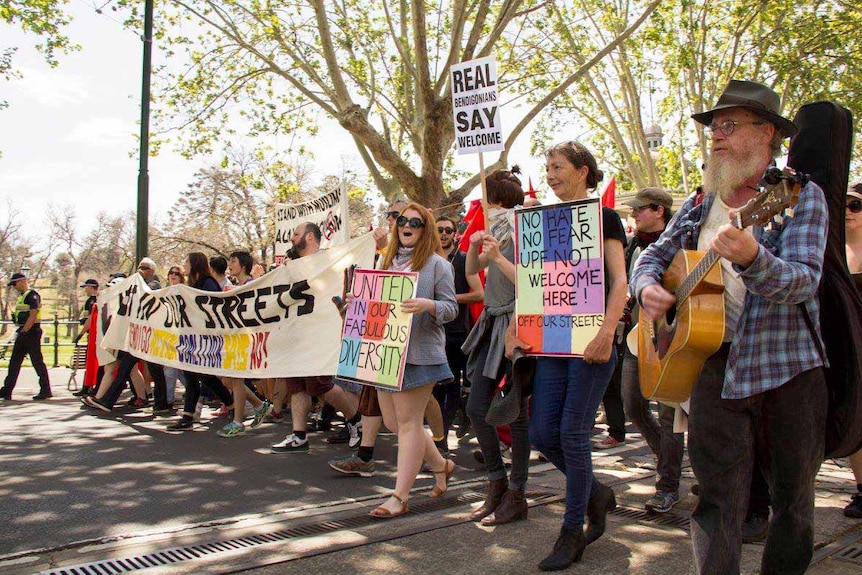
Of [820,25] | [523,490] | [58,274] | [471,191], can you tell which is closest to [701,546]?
[523,490]

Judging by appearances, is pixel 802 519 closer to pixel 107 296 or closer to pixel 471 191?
pixel 107 296

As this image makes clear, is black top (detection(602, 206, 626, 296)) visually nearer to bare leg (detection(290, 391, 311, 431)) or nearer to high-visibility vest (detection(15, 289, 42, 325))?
bare leg (detection(290, 391, 311, 431))

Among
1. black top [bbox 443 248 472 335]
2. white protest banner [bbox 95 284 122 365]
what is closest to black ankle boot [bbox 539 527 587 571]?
black top [bbox 443 248 472 335]

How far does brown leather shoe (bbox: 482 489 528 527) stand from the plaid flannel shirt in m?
2.20

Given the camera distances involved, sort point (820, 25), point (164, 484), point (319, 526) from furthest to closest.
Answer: point (820, 25) → point (164, 484) → point (319, 526)

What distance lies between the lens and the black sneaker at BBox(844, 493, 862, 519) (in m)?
4.72

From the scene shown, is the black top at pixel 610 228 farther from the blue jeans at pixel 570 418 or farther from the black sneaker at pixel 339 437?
the black sneaker at pixel 339 437

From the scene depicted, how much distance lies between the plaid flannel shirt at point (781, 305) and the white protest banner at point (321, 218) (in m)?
6.15

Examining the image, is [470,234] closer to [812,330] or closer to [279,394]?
[279,394]

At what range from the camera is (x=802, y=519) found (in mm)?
2746

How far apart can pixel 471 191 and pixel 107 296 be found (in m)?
8.20

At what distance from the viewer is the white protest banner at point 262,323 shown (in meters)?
7.54

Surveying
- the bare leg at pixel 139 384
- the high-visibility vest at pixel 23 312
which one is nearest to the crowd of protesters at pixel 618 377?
the bare leg at pixel 139 384

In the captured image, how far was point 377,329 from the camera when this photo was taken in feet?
17.4
